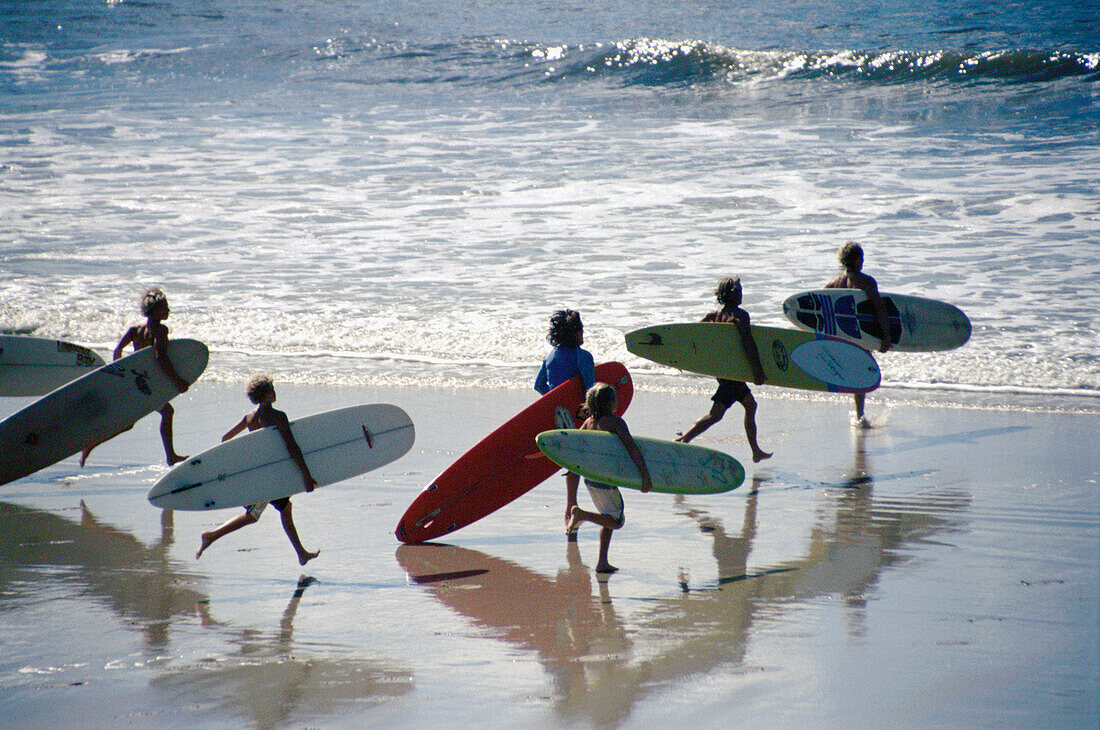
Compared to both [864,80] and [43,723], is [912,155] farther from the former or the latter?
[43,723]

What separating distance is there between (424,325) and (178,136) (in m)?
12.5

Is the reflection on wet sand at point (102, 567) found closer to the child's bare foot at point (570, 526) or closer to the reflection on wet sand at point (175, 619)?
the reflection on wet sand at point (175, 619)

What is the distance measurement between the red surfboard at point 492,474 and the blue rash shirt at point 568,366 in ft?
0.16

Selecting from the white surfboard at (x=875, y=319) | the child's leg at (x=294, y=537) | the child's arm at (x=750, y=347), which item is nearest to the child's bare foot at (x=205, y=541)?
the child's leg at (x=294, y=537)

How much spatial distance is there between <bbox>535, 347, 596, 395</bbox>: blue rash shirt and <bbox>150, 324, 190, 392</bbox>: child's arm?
8.08 ft

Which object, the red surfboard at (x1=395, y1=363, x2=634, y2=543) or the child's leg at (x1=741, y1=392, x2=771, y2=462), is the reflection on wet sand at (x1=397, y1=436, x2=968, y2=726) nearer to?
the red surfboard at (x1=395, y1=363, x2=634, y2=543)

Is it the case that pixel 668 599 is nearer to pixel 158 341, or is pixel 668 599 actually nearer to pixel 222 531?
pixel 222 531

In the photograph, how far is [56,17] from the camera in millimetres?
31406

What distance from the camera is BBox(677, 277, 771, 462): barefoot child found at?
626 centimetres

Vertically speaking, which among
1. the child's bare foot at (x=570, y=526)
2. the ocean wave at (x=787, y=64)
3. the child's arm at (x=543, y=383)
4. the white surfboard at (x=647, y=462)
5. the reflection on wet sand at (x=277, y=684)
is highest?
the ocean wave at (x=787, y=64)

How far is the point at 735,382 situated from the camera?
6488 millimetres

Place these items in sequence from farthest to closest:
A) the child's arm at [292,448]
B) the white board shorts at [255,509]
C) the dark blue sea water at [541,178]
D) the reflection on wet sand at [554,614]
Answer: the dark blue sea water at [541,178]
the child's arm at [292,448]
the white board shorts at [255,509]
the reflection on wet sand at [554,614]

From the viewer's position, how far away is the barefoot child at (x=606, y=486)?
4355mm

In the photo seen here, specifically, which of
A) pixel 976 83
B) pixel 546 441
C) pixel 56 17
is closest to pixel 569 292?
pixel 546 441
